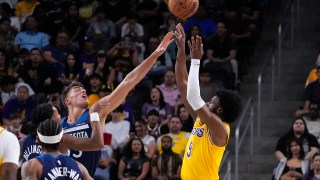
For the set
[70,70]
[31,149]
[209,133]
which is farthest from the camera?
[70,70]

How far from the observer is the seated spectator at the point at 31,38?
1894 centimetres

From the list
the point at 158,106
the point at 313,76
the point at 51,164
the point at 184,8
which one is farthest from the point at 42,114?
the point at 313,76

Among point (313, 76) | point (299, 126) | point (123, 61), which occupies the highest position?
point (123, 61)

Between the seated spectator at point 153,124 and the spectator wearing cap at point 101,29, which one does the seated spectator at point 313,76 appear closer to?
the seated spectator at point 153,124

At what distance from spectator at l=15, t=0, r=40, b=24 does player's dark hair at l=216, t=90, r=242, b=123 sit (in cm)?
1124

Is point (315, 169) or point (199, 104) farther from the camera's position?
point (315, 169)

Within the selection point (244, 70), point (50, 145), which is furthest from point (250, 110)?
point (50, 145)

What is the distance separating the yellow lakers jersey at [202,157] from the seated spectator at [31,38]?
982 cm

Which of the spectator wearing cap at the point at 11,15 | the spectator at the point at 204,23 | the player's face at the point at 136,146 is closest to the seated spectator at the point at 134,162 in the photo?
the player's face at the point at 136,146

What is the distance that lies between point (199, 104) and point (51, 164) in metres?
1.69

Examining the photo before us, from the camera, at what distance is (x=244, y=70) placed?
59.5 ft

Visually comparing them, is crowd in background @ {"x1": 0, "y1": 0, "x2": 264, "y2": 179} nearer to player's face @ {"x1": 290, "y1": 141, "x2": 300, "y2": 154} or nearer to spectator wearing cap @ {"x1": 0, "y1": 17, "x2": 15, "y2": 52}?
spectator wearing cap @ {"x1": 0, "y1": 17, "x2": 15, "y2": 52}

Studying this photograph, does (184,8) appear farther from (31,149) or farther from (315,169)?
(315,169)

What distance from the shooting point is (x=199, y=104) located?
354 inches
